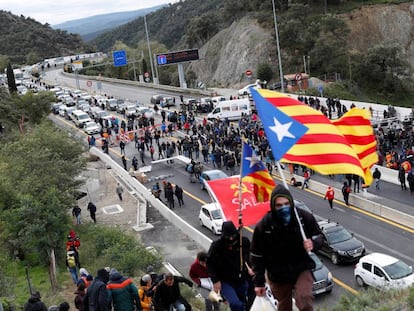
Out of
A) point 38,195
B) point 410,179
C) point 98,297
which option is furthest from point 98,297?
point 410,179

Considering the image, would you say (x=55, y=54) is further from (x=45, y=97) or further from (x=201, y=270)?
(x=201, y=270)

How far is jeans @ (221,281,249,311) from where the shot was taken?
7000 mm

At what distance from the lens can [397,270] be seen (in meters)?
16.1

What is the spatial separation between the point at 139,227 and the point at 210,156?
1105 centimetres

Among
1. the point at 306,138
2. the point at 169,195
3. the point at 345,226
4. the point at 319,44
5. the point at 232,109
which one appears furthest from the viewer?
the point at 319,44

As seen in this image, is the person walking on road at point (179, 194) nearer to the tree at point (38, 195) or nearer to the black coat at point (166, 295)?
the tree at point (38, 195)

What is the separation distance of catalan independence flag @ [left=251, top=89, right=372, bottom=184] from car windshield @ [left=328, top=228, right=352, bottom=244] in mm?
11779

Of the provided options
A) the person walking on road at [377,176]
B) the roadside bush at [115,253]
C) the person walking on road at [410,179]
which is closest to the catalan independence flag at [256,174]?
the roadside bush at [115,253]

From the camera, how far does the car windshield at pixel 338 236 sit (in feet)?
62.7

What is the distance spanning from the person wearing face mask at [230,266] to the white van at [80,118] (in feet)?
151

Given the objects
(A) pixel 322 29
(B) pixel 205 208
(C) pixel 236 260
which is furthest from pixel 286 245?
A: (A) pixel 322 29

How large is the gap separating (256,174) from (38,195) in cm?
1279

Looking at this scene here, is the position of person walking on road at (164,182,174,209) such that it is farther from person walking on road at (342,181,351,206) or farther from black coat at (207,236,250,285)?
black coat at (207,236,250,285)

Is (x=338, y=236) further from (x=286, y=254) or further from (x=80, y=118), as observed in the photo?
(x=80, y=118)
